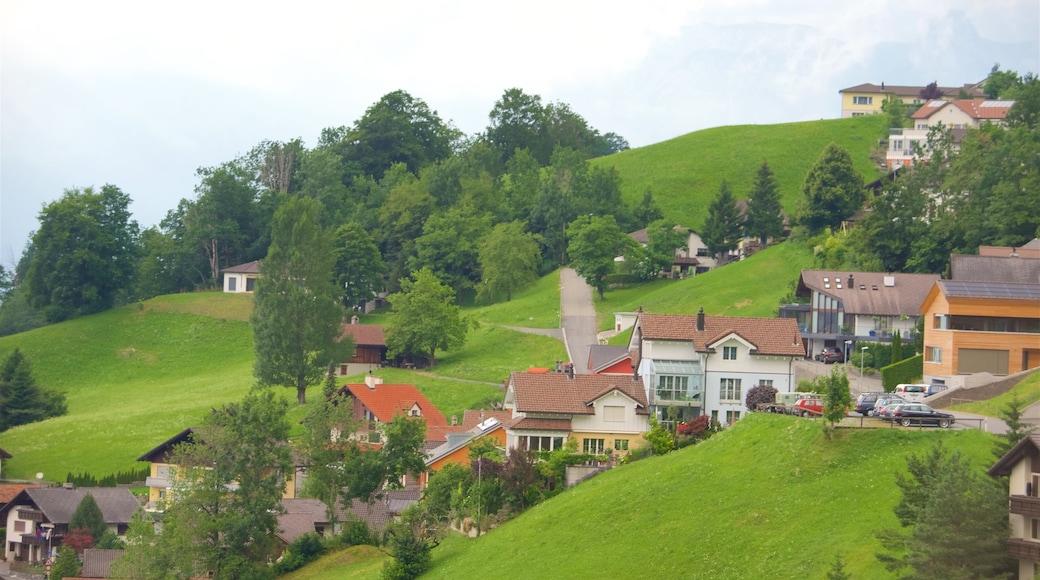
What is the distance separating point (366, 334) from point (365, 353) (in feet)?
5.48

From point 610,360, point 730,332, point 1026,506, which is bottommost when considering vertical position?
point 1026,506

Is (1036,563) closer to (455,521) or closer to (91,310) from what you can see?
(455,521)

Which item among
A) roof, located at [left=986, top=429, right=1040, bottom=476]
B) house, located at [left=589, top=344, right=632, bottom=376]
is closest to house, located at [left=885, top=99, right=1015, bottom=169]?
house, located at [left=589, top=344, right=632, bottom=376]

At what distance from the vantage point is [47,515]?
75750mm

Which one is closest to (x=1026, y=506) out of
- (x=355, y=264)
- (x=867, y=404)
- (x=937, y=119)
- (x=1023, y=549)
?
(x=1023, y=549)

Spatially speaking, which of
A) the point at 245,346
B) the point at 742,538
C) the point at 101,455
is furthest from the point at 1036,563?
the point at 245,346

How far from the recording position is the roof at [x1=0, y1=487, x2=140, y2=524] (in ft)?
251

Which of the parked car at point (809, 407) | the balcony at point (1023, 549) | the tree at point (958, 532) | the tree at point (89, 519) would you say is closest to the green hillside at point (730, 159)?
the tree at point (89, 519)

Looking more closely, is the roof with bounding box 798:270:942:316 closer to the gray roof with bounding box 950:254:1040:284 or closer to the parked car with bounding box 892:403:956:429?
the gray roof with bounding box 950:254:1040:284

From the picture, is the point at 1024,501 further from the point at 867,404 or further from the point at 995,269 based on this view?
the point at 995,269

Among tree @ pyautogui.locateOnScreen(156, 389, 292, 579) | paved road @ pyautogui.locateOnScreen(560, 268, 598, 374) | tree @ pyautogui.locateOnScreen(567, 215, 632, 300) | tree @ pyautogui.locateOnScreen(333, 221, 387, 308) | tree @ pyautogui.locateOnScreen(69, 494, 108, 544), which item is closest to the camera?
tree @ pyautogui.locateOnScreen(156, 389, 292, 579)

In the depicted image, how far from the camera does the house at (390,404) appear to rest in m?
82.2

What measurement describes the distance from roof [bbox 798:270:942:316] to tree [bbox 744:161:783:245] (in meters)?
34.5

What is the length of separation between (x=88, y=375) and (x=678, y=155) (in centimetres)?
7988
